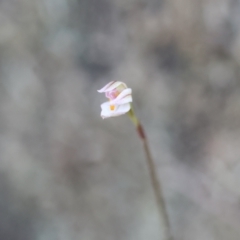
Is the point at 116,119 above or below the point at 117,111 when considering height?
above

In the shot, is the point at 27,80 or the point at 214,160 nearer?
the point at 214,160

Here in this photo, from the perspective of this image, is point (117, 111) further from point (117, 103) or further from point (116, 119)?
point (116, 119)

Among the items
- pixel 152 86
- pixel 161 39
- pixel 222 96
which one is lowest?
pixel 222 96

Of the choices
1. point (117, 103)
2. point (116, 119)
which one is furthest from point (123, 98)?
point (116, 119)

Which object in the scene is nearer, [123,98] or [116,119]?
[123,98]

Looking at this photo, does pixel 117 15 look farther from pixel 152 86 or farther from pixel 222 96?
pixel 222 96

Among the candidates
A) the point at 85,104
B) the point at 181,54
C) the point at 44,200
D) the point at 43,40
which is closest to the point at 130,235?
the point at 44,200

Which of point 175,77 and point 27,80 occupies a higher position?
point 27,80

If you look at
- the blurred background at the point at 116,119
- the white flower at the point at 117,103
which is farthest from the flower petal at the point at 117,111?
the blurred background at the point at 116,119
